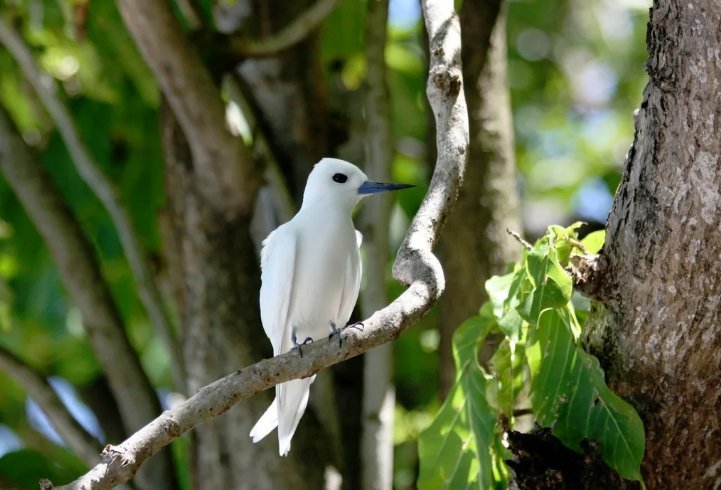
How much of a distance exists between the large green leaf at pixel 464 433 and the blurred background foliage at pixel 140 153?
182 cm

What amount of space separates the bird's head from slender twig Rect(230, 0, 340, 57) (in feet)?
3.68

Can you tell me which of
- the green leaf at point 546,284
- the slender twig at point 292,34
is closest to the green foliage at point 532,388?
the green leaf at point 546,284

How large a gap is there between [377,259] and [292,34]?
1.08m

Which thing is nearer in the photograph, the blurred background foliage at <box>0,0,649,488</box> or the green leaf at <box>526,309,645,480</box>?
the green leaf at <box>526,309,645,480</box>

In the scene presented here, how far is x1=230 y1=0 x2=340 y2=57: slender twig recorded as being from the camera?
479 cm

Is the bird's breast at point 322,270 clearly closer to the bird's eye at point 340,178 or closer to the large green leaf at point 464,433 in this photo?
the bird's eye at point 340,178

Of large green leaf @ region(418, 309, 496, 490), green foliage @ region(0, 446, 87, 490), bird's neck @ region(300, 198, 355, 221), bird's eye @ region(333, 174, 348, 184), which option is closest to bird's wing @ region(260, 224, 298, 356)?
bird's neck @ region(300, 198, 355, 221)

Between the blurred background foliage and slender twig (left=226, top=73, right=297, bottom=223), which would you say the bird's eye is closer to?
slender twig (left=226, top=73, right=297, bottom=223)

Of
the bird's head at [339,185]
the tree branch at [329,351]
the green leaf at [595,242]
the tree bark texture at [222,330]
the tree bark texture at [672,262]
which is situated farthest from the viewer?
the tree bark texture at [222,330]

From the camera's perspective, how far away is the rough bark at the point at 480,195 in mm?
4770

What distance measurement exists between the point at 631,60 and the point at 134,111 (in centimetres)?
443

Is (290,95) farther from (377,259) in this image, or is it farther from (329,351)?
(329,351)

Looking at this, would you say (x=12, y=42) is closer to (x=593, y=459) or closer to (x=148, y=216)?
(x=148, y=216)

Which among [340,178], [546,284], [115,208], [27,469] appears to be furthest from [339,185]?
[27,469]
